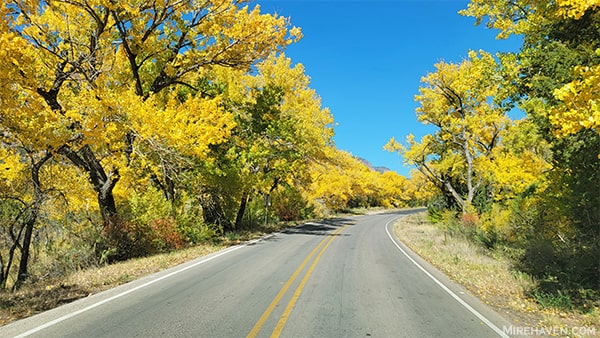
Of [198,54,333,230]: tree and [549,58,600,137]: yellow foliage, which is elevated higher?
[198,54,333,230]: tree

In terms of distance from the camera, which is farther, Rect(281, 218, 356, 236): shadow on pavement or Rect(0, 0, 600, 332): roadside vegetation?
Rect(281, 218, 356, 236): shadow on pavement

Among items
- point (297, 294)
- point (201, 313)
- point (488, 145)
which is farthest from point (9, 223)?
point (488, 145)

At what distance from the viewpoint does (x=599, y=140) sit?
8.16m

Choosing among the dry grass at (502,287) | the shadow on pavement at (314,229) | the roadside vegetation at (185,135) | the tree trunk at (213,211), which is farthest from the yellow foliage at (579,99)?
the shadow on pavement at (314,229)

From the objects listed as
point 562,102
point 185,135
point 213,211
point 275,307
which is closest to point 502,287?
point 562,102

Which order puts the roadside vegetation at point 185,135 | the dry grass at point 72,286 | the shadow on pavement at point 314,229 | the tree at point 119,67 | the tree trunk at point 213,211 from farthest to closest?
the shadow on pavement at point 314,229, the tree trunk at point 213,211, the tree at point 119,67, the roadside vegetation at point 185,135, the dry grass at point 72,286

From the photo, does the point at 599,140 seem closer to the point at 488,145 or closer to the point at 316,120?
the point at 488,145

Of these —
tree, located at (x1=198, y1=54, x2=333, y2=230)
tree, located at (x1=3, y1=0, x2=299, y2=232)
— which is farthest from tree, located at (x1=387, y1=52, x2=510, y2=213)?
tree, located at (x1=3, y1=0, x2=299, y2=232)

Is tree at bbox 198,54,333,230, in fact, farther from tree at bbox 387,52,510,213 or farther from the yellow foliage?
the yellow foliage

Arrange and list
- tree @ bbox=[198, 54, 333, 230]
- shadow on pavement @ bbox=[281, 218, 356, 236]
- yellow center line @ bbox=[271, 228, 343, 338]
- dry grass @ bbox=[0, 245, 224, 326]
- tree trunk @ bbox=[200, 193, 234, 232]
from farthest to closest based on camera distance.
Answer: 1. shadow on pavement @ bbox=[281, 218, 356, 236]
2. tree trunk @ bbox=[200, 193, 234, 232]
3. tree @ bbox=[198, 54, 333, 230]
4. dry grass @ bbox=[0, 245, 224, 326]
5. yellow center line @ bbox=[271, 228, 343, 338]

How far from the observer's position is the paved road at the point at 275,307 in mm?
5422

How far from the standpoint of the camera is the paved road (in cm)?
542

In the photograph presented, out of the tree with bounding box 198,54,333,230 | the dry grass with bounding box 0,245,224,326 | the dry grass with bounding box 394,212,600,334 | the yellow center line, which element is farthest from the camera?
the tree with bounding box 198,54,333,230

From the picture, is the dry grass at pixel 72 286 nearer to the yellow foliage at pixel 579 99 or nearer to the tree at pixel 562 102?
the yellow foliage at pixel 579 99
